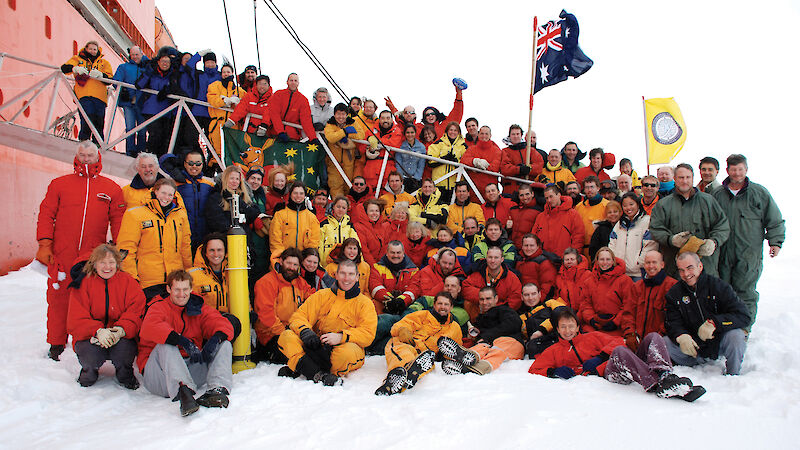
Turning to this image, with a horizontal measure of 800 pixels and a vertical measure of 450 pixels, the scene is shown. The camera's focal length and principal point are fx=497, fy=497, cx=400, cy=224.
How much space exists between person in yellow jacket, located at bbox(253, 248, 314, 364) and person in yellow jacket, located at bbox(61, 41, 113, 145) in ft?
14.7

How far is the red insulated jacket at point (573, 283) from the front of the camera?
518 cm

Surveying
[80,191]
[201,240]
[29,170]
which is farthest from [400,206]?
[29,170]

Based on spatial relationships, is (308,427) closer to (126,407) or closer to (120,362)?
(126,407)

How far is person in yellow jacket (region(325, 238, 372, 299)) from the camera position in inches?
214

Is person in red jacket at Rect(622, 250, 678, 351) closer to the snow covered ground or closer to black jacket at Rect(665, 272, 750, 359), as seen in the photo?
black jacket at Rect(665, 272, 750, 359)

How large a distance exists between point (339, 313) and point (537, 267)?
2.45 meters

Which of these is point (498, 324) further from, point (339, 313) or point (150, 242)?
point (150, 242)

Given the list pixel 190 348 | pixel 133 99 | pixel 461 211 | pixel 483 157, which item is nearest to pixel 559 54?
pixel 483 157

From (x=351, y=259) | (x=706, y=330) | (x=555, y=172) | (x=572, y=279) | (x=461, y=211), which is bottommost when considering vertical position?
(x=706, y=330)

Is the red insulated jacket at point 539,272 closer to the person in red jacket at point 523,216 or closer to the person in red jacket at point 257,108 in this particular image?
the person in red jacket at point 523,216

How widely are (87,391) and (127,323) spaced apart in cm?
54

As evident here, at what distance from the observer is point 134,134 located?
24.7ft

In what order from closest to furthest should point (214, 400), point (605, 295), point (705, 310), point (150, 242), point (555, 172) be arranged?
point (214, 400)
point (705, 310)
point (150, 242)
point (605, 295)
point (555, 172)

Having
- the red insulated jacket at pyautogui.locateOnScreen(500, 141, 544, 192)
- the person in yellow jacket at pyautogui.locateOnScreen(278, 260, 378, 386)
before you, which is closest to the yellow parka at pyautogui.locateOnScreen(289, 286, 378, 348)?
the person in yellow jacket at pyautogui.locateOnScreen(278, 260, 378, 386)
